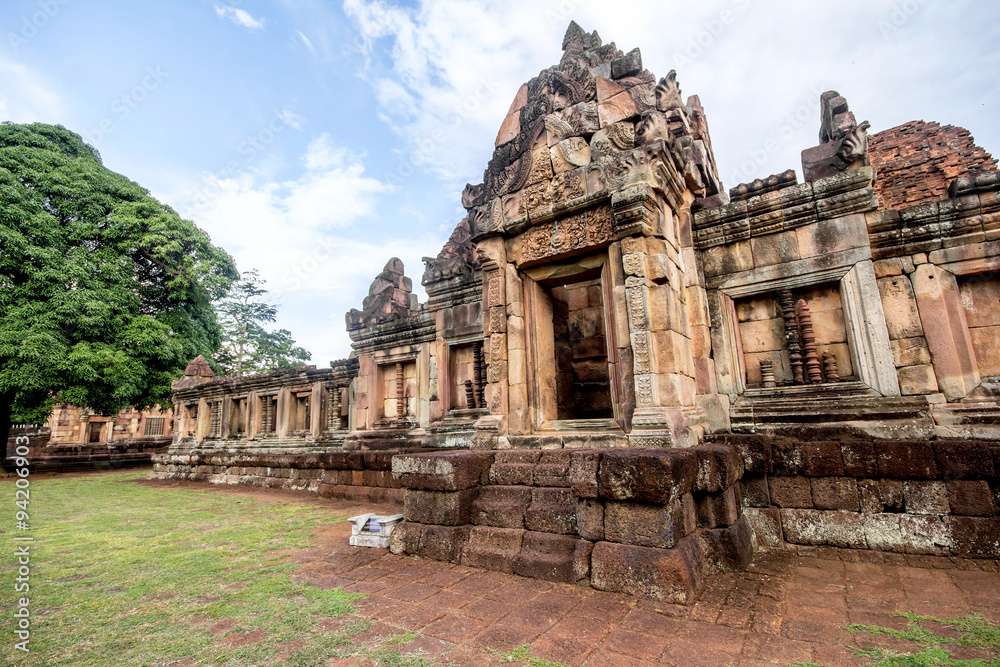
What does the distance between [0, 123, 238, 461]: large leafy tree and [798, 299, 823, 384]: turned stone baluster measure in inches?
707

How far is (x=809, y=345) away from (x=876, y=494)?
1.58 m

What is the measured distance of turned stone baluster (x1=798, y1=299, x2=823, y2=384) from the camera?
504cm

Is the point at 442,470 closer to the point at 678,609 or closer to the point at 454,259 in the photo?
the point at 678,609

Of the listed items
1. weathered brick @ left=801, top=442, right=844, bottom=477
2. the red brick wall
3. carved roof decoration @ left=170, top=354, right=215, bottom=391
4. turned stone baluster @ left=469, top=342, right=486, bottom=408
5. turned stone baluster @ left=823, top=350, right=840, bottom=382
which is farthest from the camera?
carved roof decoration @ left=170, top=354, right=215, bottom=391

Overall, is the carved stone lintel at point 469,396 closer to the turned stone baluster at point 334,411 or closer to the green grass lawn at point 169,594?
the green grass lawn at point 169,594

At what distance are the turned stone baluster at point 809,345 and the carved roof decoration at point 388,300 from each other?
6.58 meters

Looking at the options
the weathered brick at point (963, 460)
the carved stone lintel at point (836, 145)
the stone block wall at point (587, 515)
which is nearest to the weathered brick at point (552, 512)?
the stone block wall at point (587, 515)

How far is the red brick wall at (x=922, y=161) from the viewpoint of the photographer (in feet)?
25.0

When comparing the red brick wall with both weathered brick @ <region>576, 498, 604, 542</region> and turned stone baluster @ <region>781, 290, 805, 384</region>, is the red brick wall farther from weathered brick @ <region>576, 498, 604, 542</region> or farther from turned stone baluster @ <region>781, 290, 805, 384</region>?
weathered brick @ <region>576, 498, 604, 542</region>

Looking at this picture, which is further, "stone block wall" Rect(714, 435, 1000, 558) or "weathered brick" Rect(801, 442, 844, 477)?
"weathered brick" Rect(801, 442, 844, 477)

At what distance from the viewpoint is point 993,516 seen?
3828mm

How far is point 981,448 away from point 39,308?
2078cm

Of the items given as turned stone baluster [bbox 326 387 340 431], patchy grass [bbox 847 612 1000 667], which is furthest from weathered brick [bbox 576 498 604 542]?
turned stone baluster [bbox 326 387 340 431]

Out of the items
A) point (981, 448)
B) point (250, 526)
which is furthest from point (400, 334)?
point (981, 448)
